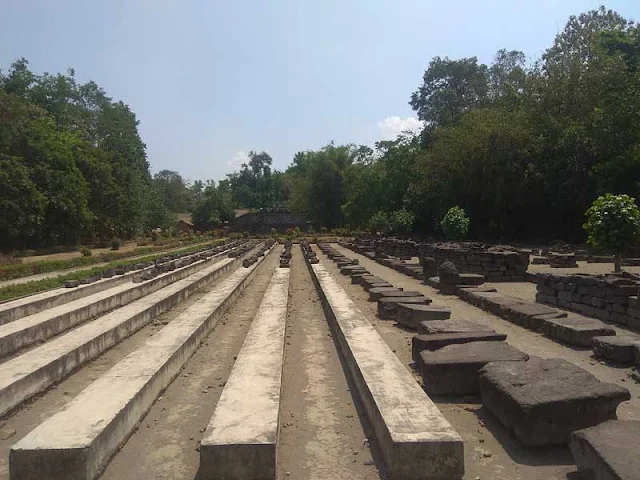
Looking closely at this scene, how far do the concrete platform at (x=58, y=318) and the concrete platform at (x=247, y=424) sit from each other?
263cm

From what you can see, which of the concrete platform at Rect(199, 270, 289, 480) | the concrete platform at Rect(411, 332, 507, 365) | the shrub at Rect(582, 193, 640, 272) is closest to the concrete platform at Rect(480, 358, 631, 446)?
the concrete platform at Rect(411, 332, 507, 365)

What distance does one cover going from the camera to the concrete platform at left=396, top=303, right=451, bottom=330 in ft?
21.4

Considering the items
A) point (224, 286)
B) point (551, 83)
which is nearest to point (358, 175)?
point (551, 83)

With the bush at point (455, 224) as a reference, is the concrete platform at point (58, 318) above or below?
below

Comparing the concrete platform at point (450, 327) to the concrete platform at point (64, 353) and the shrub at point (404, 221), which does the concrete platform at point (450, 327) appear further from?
the shrub at point (404, 221)

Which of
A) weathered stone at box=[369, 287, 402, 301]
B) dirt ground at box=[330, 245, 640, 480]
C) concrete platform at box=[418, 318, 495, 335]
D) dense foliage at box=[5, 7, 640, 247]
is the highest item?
dense foliage at box=[5, 7, 640, 247]

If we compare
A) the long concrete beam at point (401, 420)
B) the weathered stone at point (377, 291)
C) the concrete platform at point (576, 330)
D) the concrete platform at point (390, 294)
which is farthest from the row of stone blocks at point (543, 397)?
the weathered stone at point (377, 291)

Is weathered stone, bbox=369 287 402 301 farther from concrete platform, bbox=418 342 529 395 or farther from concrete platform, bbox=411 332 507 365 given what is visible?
concrete platform, bbox=418 342 529 395

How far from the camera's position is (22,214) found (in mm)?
23609

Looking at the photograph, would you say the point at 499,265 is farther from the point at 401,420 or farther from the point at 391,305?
the point at 401,420

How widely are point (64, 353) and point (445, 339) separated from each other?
3.47 meters

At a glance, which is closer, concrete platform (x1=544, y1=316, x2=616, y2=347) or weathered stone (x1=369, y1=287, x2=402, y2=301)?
concrete platform (x1=544, y1=316, x2=616, y2=347)

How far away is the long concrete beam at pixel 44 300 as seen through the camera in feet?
25.1

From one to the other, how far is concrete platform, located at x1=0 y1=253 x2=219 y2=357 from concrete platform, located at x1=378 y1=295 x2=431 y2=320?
4.20m
